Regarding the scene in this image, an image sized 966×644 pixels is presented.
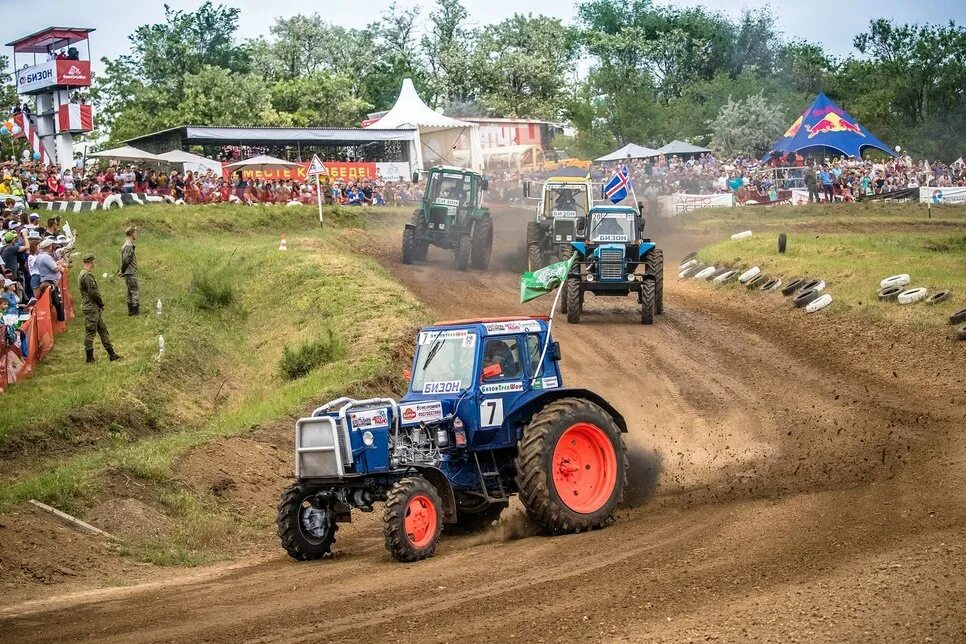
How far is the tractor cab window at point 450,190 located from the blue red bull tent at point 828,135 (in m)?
24.1

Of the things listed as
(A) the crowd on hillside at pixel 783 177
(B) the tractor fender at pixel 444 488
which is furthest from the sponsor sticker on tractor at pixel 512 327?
(A) the crowd on hillside at pixel 783 177

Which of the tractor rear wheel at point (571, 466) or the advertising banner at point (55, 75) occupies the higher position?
the advertising banner at point (55, 75)

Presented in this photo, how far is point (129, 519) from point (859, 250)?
20.0 metres

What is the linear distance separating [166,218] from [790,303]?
18838 mm

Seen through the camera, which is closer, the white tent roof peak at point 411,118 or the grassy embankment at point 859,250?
the grassy embankment at point 859,250

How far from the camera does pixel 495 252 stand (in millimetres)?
32250

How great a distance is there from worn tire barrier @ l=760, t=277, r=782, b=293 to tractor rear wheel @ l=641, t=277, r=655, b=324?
3867mm

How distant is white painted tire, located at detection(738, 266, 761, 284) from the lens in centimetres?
2552

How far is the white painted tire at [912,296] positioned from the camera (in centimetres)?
1991

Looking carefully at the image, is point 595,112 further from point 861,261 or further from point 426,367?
point 426,367

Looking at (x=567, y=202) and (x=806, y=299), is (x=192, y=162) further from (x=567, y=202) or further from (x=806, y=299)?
(x=806, y=299)

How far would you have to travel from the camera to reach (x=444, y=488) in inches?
400

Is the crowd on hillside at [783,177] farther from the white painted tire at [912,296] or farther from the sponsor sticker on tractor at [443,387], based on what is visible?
the sponsor sticker on tractor at [443,387]

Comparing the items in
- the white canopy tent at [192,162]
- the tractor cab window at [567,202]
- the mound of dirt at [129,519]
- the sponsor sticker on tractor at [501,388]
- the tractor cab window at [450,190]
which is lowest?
the mound of dirt at [129,519]
